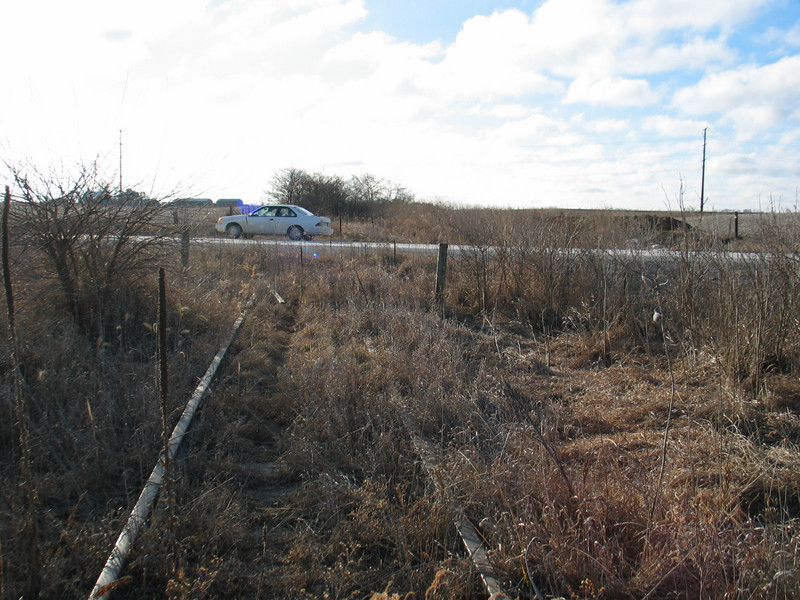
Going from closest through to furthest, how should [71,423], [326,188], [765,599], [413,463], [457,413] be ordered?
1. [765,599]
2. [413,463]
3. [71,423]
4. [457,413]
5. [326,188]

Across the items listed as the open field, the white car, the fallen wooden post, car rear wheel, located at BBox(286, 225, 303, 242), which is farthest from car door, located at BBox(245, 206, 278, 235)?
the fallen wooden post

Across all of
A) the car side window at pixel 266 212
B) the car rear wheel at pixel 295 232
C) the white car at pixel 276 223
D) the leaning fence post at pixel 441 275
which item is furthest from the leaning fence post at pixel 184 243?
the car side window at pixel 266 212

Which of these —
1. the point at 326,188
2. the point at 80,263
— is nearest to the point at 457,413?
the point at 80,263

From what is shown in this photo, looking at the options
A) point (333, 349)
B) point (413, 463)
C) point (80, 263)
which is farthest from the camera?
point (80, 263)

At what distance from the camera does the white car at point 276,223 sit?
23094 millimetres

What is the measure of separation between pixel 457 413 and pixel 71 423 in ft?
9.85

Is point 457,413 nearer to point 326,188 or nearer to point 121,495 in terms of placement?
point 121,495

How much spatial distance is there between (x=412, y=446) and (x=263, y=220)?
20.1 m

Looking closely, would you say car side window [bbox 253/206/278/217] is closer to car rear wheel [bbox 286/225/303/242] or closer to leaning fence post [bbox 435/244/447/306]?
car rear wheel [bbox 286/225/303/242]

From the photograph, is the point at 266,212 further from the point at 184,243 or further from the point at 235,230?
the point at 184,243

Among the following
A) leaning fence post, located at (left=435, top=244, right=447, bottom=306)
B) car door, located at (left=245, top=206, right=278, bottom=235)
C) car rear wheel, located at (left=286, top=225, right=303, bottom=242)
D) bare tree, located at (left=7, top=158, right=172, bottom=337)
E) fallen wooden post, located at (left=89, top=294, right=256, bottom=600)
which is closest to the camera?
fallen wooden post, located at (left=89, top=294, right=256, bottom=600)

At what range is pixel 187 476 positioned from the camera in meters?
3.84

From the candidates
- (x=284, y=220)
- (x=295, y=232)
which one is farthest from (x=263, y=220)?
(x=295, y=232)

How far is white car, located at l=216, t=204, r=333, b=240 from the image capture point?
2309 centimetres
